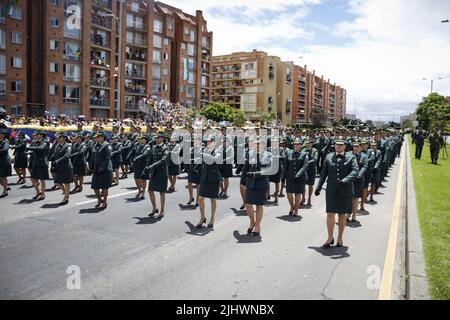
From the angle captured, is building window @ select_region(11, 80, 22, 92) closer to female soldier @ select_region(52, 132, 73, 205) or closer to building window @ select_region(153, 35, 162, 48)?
building window @ select_region(153, 35, 162, 48)

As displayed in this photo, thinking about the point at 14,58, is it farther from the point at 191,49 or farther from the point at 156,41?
the point at 191,49

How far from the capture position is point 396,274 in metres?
6.34

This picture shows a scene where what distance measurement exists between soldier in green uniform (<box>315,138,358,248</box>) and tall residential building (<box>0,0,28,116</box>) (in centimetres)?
4007

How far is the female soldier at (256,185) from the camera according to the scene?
8.50 meters

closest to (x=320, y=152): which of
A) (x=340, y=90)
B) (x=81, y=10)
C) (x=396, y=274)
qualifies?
(x=396, y=274)

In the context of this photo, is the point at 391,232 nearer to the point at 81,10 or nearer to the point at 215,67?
the point at 81,10

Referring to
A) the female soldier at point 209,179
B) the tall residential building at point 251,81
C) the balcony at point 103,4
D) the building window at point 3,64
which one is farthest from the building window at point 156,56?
the female soldier at point 209,179

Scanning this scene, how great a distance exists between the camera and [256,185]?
854cm

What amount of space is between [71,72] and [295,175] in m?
41.7

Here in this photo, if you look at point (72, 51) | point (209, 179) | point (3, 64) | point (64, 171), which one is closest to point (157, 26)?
point (72, 51)

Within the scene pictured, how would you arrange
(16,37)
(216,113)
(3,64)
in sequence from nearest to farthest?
(3,64)
(16,37)
(216,113)

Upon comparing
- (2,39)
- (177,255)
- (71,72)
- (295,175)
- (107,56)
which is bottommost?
(177,255)

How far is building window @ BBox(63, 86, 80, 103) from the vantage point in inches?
1780

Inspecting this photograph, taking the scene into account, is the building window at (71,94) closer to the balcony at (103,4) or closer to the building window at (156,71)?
the balcony at (103,4)
